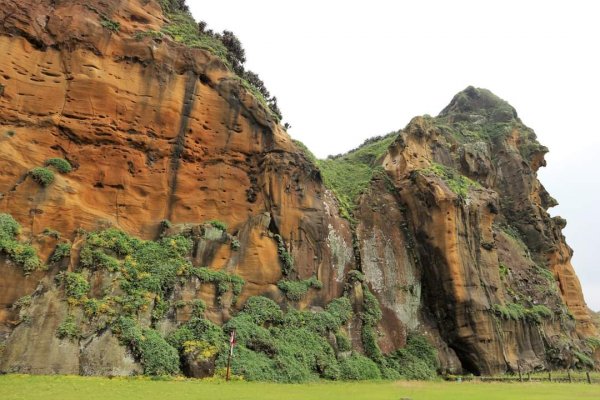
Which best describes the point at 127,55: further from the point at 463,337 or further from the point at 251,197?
the point at 463,337

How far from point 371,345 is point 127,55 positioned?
22.5m

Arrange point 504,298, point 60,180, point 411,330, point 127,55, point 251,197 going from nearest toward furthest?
1. point 60,180
2. point 127,55
3. point 251,197
4. point 411,330
5. point 504,298

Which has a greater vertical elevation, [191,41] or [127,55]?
[191,41]

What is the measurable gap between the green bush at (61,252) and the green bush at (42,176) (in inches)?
128

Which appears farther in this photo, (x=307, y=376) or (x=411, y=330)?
(x=411, y=330)

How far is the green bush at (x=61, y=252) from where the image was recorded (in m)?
20.0

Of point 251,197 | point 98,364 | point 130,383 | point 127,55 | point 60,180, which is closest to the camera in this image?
point 130,383

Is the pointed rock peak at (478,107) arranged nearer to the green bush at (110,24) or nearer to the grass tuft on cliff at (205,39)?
the grass tuft on cliff at (205,39)

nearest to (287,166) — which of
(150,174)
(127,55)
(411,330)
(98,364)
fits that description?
(150,174)

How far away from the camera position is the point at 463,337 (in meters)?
30.3

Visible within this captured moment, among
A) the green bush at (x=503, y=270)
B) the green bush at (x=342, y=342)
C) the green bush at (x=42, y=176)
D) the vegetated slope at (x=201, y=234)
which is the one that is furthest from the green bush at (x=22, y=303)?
the green bush at (x=503, y=270)

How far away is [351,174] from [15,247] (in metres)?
27.0

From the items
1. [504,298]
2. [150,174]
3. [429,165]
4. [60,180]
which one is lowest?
[504,298]

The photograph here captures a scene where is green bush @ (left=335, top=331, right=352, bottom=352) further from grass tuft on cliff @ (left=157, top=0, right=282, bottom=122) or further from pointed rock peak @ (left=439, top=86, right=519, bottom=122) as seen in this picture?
pointed rock peak @ (left=439, top=86, right=519, bottom=122)
